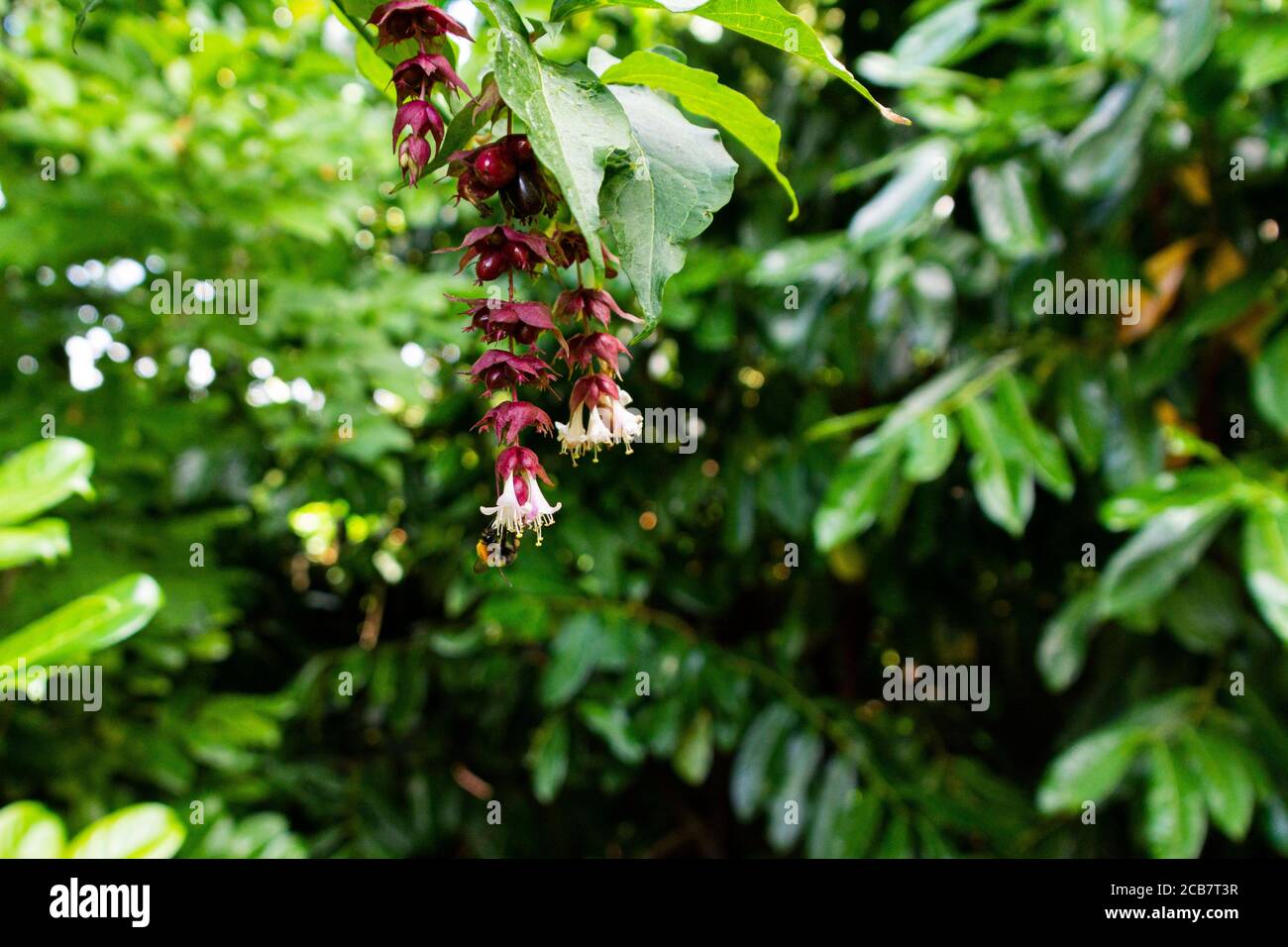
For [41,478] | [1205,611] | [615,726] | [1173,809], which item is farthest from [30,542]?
[1205,611]

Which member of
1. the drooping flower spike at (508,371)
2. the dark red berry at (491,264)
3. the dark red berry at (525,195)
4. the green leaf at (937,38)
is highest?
the green leaf at (937,38)

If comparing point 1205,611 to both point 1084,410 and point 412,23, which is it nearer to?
point 1084,410

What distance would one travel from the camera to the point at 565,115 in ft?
0.93

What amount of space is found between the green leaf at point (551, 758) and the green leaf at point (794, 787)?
0.32m

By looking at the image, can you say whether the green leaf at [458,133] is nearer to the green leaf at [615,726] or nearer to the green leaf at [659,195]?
the green leaf at [659,195]

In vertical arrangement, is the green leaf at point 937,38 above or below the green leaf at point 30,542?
above

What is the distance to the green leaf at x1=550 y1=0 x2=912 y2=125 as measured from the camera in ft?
1.04

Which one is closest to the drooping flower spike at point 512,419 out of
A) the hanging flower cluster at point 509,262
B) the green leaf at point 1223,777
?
the hanging flower cluster at point 509,262

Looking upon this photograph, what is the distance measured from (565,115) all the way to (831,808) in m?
1.34

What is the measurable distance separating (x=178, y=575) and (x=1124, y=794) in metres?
1.33

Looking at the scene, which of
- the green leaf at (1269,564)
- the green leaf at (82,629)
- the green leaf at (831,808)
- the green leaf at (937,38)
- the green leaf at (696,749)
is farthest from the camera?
the green leaf at (696,749)

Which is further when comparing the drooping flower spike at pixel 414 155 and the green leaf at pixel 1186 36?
the green leaf at pixel 1186 36

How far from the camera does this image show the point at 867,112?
169 centimetres

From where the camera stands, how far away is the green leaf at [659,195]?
29cm
